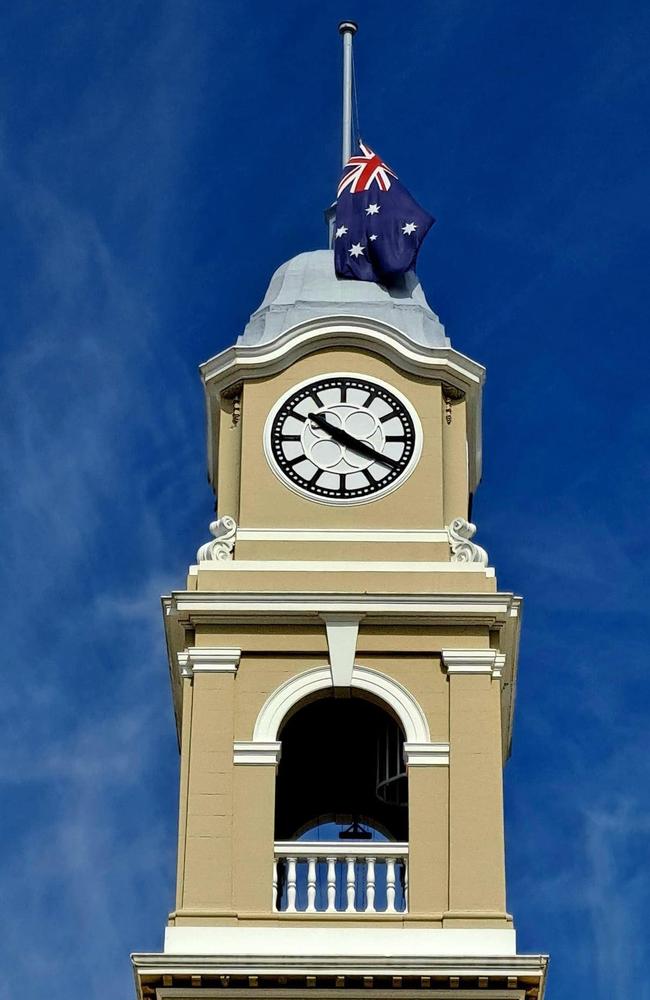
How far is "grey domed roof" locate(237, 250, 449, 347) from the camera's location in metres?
41.8

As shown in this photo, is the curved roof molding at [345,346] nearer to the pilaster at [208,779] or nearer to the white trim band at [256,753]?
the pilaster at [208,779]

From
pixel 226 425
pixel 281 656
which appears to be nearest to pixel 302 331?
pixel 226 425

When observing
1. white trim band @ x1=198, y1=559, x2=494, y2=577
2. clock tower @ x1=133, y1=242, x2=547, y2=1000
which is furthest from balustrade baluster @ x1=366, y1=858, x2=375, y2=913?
white trim band @ x1=198, y1=559, x2=494, y2=577

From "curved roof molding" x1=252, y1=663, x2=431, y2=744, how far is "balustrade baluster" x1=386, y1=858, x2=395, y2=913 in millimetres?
1710

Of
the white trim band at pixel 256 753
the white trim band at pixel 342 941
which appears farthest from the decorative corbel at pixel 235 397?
the white trim band at pixel 342 941

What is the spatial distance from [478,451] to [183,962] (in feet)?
34.5

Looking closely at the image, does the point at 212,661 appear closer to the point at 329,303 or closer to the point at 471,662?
the point at 471,662

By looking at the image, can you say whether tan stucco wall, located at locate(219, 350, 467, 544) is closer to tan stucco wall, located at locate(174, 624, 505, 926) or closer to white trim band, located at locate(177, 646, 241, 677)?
tan stucco wall, located at locate(174, 624, 505, 926)

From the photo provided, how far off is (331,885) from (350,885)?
267 mm

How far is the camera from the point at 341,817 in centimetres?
4150

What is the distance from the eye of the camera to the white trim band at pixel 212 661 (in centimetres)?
3841

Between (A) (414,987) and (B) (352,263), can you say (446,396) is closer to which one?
(B) (352,263)

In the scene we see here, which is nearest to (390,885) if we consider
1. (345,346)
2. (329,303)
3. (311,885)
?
(311,885)

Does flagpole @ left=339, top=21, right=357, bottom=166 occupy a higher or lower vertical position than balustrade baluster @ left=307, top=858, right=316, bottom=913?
higher
